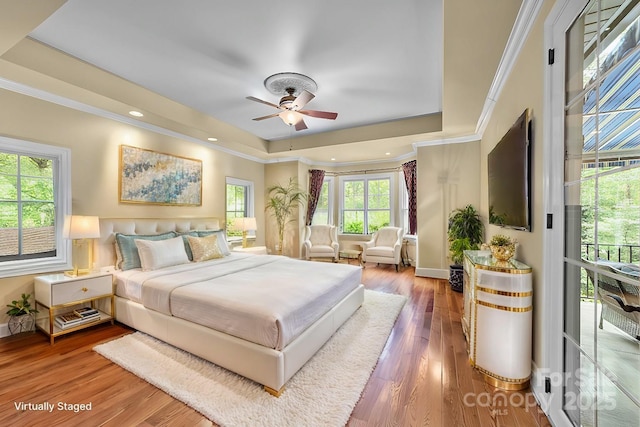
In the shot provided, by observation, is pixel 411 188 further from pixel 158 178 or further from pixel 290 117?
pixel 158 178

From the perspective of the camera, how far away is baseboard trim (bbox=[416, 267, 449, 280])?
16.2ft

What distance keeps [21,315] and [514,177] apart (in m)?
4.93

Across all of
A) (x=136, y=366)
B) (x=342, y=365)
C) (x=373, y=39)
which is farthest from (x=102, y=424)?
(x=373, y=39)

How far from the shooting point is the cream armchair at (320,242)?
609 cm

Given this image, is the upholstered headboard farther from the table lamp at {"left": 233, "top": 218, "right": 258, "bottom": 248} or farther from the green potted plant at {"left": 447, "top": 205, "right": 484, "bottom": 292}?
the green potted plant at {"left": 447, "top": 205, "right": 484, "bottom": 292}

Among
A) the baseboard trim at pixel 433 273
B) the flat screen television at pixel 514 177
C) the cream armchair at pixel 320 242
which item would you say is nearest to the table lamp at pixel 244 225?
the cream armchair at pixel 320 242

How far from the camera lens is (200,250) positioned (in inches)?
150

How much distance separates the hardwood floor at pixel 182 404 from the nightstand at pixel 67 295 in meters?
0.12

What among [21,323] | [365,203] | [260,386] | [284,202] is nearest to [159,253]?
[21,323]

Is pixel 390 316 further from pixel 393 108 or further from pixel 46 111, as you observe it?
pixel 46 111

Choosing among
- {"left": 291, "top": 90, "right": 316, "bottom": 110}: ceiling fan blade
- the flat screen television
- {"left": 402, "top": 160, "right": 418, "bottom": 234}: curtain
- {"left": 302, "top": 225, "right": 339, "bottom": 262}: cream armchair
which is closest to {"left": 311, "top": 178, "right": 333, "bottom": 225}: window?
{"left": 302, "top": 225, "right": 339, "bottom": 262}: cream armchair

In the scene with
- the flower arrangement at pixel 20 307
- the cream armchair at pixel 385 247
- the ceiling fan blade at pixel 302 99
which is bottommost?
the flower arrangement at pixel 20 307

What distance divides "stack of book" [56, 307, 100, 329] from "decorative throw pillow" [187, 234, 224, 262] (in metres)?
1.21

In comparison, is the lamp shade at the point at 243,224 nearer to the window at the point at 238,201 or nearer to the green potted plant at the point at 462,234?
the window at the point at 238,201
